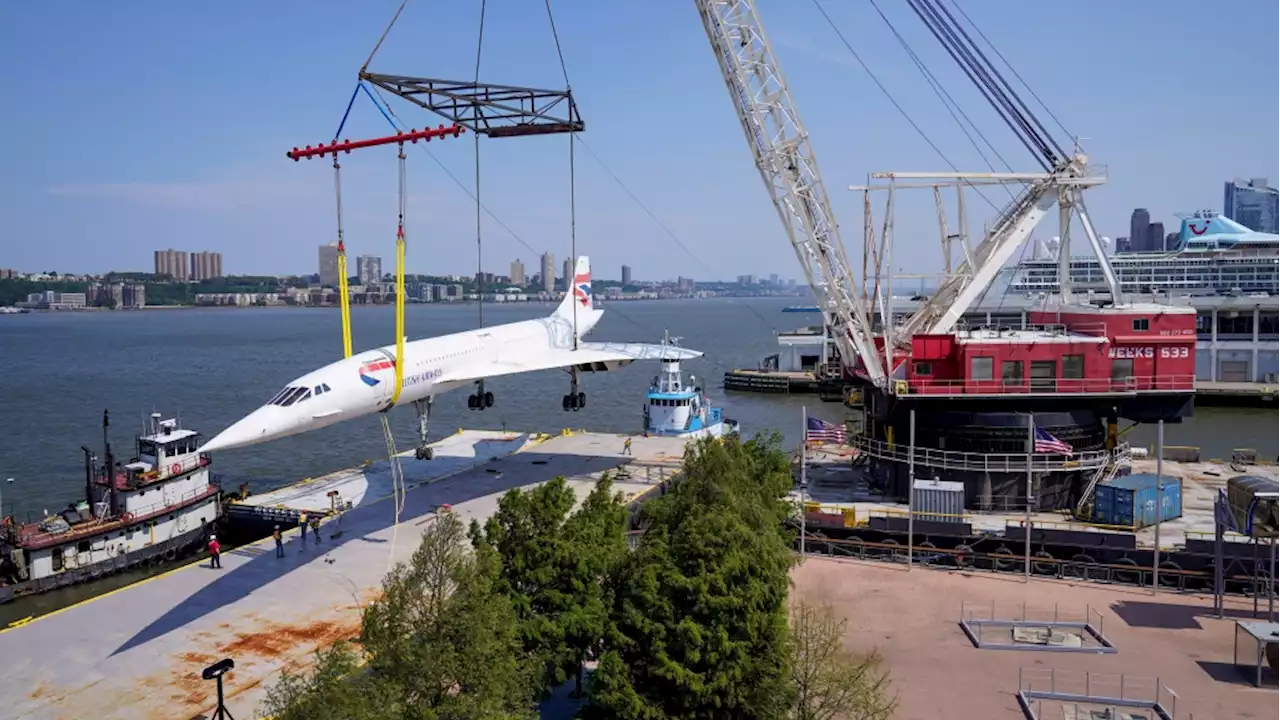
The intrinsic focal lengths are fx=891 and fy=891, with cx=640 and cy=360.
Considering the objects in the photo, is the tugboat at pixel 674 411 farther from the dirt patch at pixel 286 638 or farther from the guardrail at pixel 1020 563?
the dirt patch at pixel 286 638

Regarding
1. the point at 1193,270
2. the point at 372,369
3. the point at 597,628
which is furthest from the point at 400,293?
the point at 1193,270

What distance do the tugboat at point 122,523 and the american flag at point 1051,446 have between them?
102ft

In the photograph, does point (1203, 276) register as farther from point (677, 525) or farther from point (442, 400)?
point (677, 525)

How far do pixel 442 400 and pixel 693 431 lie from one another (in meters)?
37.0

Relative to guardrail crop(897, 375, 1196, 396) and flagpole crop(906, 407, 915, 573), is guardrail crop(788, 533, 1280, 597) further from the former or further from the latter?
guardrail crop(897, 375, 1196, 396)

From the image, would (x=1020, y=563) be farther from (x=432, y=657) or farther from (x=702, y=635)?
(x=432, y=657)

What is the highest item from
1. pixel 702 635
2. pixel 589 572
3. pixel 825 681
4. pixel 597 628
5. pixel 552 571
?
pixel 552 571

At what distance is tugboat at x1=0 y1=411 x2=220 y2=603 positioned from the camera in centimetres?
3175

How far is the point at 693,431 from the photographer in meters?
50.5

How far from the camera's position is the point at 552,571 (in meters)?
16.6

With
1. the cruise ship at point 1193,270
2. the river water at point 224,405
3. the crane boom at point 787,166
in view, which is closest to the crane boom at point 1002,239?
the crane boom at point 787,166

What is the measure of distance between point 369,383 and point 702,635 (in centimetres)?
1772

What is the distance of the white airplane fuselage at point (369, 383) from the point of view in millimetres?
24984

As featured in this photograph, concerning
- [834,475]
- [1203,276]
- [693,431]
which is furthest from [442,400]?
[1203,276]
